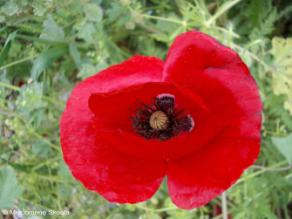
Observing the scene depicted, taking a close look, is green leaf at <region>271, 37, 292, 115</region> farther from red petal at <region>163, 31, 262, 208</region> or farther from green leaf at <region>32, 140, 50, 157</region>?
green leaf at <region>32, 140, 50, 157</region>

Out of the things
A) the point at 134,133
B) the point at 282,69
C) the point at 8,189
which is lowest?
the point at 8,189

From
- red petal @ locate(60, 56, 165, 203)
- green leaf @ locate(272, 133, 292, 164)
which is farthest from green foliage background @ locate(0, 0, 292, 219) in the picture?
red petal @ locate(60, 56, 165, 203)

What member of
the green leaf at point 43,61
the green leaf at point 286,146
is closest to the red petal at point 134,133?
the green leaf at point 286,146

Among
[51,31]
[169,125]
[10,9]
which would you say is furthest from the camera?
Answer: [51,31]

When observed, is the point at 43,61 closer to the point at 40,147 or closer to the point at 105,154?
the point at 40,147

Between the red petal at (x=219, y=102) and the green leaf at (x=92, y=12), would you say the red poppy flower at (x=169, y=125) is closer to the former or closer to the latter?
the red petal at (x=219, y=102)

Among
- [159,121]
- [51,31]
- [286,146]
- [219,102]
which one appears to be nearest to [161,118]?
[159,121]
